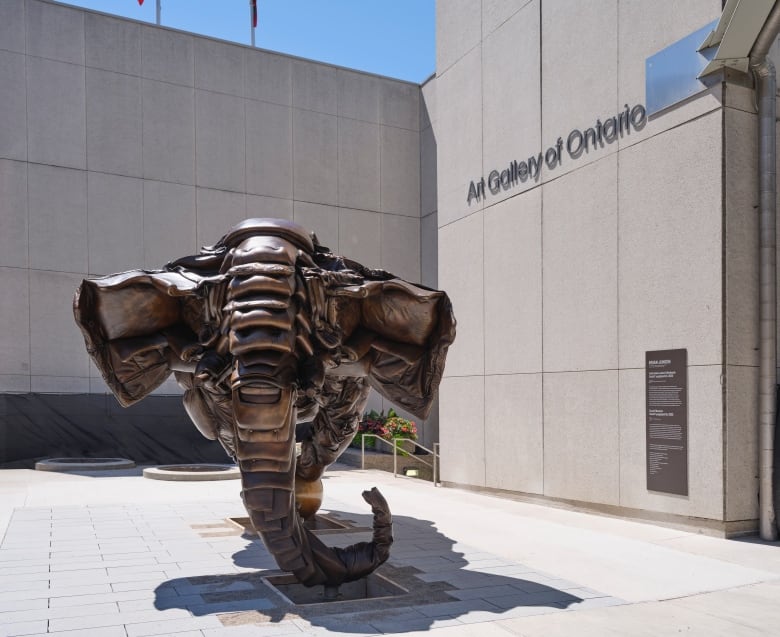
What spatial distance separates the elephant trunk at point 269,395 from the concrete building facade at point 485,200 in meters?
5.67

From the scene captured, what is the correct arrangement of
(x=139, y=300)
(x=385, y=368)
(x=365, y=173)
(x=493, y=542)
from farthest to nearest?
(x=365, y=173)
(x=493, y=542)
(x=385, y=368)
(x=139, y=300)

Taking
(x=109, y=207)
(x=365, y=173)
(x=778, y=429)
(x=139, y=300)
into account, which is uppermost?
(x=365, y=173)

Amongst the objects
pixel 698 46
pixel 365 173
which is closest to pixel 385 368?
pixel 698 46

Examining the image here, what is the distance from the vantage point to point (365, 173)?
76.5 ft

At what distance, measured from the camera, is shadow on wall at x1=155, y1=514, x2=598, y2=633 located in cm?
536

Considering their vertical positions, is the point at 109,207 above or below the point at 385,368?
above

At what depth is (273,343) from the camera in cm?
500

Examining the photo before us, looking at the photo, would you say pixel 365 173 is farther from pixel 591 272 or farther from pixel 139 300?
pixel 139 300

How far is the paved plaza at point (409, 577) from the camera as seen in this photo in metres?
5.28

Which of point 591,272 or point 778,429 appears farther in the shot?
point 591,272

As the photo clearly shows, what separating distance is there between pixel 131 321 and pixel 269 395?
4.75 ft

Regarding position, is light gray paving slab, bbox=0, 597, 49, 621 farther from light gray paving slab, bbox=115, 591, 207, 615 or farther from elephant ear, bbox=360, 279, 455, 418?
elephant ear, bbox=360, 279, 455, 418

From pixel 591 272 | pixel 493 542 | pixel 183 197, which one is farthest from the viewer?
pixel 183 197

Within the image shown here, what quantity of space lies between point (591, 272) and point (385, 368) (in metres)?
5.67
